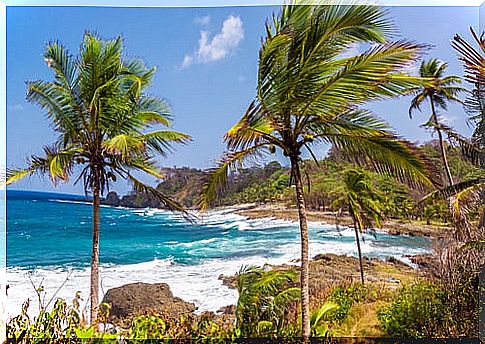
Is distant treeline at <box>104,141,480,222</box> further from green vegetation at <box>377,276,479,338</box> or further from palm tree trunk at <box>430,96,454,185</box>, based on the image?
green vegetation at <box>377,276,479,338</box>

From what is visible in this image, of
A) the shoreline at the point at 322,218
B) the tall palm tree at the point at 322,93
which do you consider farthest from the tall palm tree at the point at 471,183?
the tall palm tree at the point at 322,93

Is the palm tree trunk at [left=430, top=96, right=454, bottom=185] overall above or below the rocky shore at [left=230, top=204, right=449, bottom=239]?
above

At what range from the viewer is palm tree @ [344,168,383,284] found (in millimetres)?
6441

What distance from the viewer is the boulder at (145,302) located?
253 inches

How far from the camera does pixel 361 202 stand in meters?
6.49

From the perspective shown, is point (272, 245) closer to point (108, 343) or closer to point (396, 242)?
point (396, 242)

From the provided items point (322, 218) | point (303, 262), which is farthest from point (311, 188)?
point (303, 262)

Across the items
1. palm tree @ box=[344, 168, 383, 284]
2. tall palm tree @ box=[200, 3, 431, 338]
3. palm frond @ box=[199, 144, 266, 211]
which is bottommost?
palm tree @ box=[344, 168, 383, 284]

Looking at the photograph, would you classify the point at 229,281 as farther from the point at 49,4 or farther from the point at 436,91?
the point at 49,4

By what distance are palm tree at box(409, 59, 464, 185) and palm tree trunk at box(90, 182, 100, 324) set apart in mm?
3168

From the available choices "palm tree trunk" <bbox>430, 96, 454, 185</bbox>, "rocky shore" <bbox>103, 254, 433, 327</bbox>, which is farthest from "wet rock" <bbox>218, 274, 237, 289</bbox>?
"palm tree trunk" <bbox>430, 96, 454, 185</bbox>

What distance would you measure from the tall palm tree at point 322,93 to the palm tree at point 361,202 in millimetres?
417

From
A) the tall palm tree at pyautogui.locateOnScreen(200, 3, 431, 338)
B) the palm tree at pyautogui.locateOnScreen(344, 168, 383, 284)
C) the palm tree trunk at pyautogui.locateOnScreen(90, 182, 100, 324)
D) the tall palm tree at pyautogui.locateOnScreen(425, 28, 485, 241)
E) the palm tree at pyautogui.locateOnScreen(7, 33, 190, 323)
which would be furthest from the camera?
the palm tree at pyautogui.locateOnScreen(344, 168, 383, 284)

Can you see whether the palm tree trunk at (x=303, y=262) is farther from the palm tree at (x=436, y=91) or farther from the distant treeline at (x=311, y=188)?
the palm tree at (x=436, y=91)
